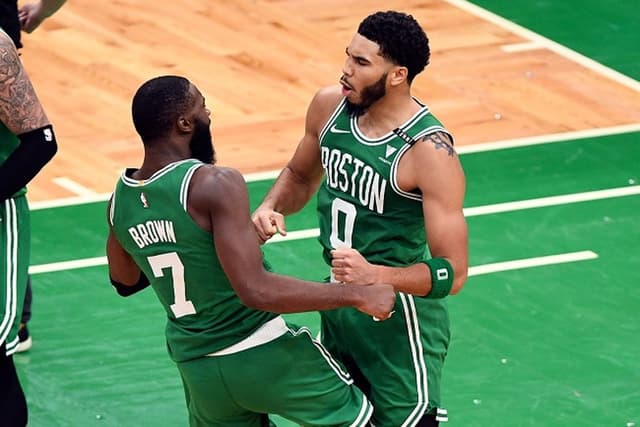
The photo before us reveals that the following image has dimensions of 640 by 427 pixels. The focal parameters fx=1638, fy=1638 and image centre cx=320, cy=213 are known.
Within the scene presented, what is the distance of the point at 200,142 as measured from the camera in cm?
579

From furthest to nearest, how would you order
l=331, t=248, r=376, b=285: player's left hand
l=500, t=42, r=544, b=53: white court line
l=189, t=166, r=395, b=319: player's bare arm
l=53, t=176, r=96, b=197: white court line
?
l=500, t=42, r=544, b=53: white court line → l=53, t=176, r=96, b=197: white court line → l=331, t=248, r=376, b=285: player's left hand → l=189, t=166, r=395, b=319: player's bare arm

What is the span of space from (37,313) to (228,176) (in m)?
3.60

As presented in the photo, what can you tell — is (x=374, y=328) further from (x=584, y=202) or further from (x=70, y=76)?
(x=70, y=76)

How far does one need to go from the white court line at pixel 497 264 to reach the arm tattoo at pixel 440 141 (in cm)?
330

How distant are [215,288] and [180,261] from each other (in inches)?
6.3

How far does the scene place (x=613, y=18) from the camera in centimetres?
1345

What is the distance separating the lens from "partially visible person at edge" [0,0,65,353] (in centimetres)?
792

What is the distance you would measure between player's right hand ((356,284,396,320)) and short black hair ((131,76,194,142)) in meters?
0.89

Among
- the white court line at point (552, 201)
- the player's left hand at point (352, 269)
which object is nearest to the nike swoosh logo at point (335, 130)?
the player's left hand at point (352, 269)

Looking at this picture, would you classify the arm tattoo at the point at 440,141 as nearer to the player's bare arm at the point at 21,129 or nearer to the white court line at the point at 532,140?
the player's bare arm at the point at 21,129

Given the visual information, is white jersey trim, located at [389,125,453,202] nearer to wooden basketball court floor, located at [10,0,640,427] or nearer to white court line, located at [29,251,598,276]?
wooden basketball court floor, located at [10,0,640,427]

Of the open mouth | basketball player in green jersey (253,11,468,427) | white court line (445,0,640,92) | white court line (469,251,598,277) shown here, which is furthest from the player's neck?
white court line (445,0,640,92)

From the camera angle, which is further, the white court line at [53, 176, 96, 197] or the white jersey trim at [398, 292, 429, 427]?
the white court line at [53, 176, 96, 197]

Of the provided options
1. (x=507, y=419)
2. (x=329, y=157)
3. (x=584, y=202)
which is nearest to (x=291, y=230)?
(x=584, y=202)
